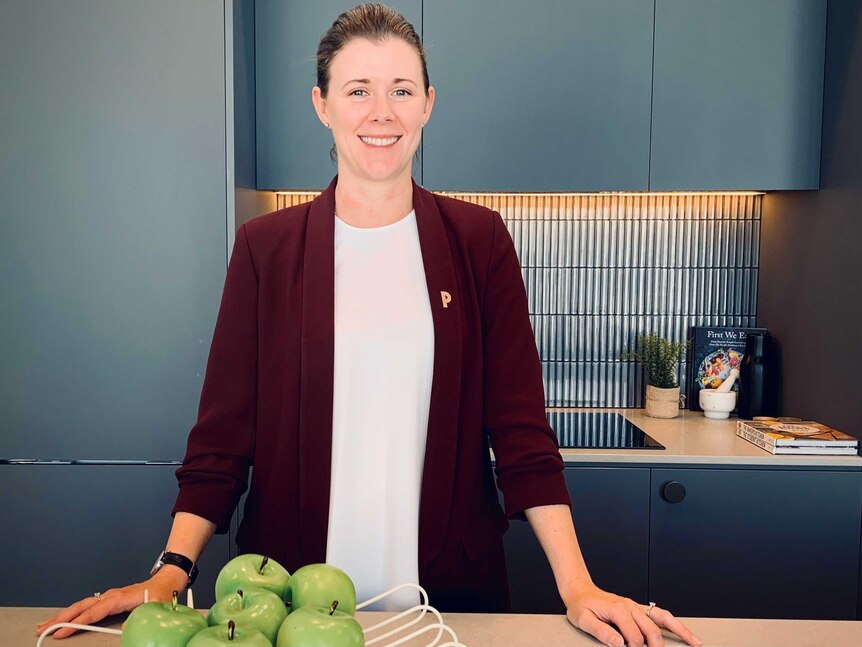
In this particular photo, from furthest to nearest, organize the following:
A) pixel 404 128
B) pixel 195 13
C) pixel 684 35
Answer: pixel 684 35, pixel 195 13, pixel 404 128

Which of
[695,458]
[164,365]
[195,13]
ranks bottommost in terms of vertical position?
[695,458]

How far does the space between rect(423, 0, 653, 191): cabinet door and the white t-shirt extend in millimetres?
1171

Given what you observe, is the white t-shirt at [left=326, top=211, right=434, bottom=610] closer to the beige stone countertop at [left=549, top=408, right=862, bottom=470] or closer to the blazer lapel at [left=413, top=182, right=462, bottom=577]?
the blazer lapel at [left=413, top=182, right=462, bottom=577]

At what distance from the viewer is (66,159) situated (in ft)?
6.79

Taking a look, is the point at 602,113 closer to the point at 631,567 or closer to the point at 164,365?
the point at 631,567

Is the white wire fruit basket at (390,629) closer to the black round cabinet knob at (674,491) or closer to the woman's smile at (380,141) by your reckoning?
the woman's smile at (380,141)

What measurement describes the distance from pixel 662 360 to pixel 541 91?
3.19ft

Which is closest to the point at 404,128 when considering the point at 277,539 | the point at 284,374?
the point at 284,374

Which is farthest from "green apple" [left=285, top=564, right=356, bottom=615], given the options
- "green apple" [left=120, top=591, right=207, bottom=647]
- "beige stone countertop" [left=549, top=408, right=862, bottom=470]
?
"beige stone countertop" [left=549, top=408, right=862, bottom=470]

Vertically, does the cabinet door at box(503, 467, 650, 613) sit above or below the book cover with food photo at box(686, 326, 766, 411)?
below

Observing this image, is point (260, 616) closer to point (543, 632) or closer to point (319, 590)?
point (319, 590)

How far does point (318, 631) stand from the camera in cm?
64

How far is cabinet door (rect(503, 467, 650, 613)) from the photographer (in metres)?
2.12

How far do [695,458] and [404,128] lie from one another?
1.32 m
